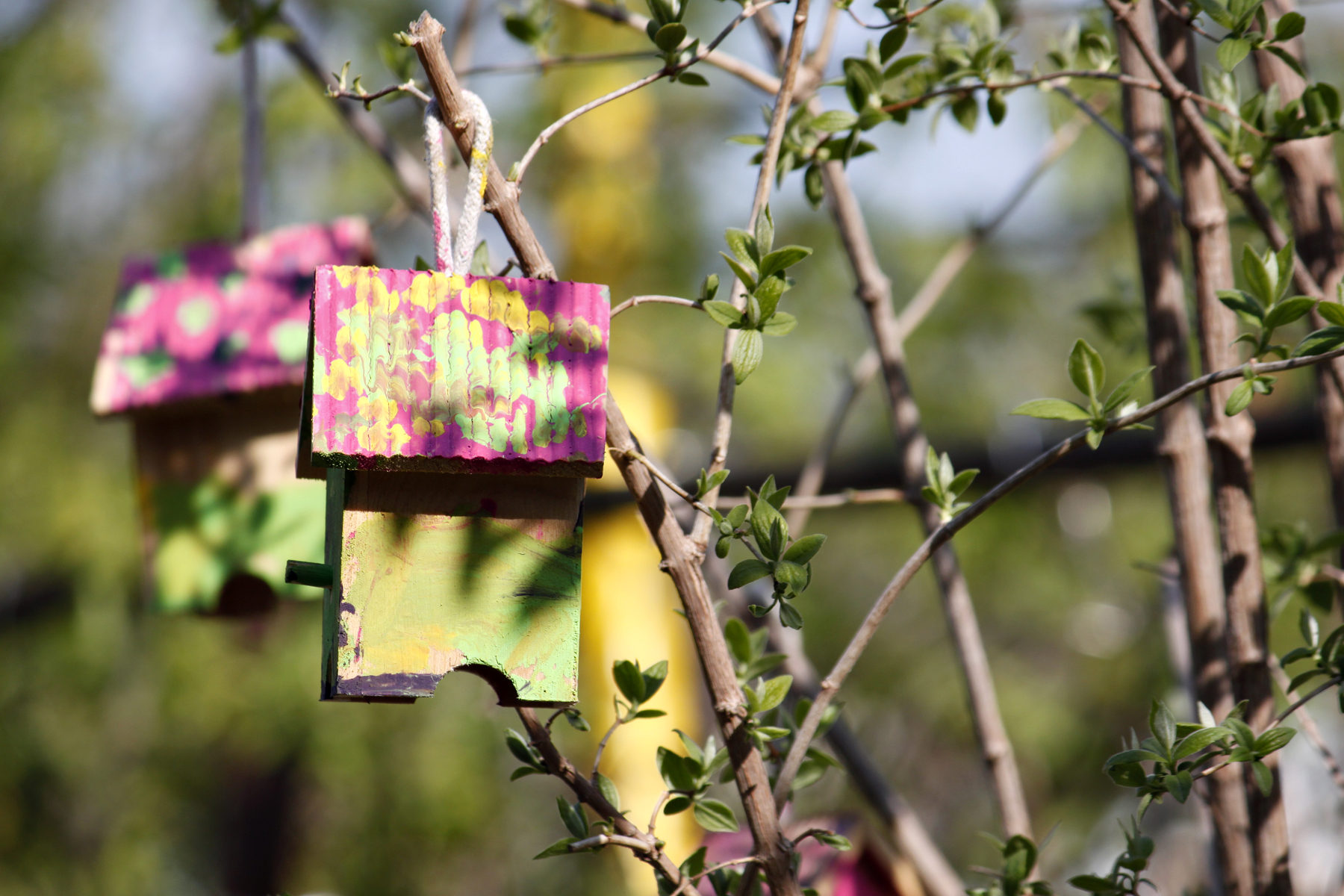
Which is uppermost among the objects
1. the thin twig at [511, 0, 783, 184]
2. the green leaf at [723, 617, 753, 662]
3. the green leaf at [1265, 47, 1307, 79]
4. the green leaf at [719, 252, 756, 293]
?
the green leaf at [1265, 47, 1307, 79]

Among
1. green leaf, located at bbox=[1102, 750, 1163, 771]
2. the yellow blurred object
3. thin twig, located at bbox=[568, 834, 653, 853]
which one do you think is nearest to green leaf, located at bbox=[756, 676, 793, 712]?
thin twig, located at bbox=[568, 834, 653, 853]

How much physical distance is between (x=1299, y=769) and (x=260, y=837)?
5.42m

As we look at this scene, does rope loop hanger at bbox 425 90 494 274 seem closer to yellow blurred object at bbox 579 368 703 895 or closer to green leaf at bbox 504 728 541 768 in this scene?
green leaf at bbox 504 728 541 768

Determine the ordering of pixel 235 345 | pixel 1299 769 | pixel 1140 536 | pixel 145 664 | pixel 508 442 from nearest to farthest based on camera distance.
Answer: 1. pixel 508 442
2. pixel 235 345
3. pixel 145 664
4. pixel 1299 769
5. pixel 1140 536

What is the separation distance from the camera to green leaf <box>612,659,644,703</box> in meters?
0.89

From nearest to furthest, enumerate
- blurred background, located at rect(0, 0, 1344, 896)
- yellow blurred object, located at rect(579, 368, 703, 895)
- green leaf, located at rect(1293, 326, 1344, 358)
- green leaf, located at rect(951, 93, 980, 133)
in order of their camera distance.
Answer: green leaf, located at rect(1293, 326, 1344, 358) < green leaf, located at rect(951, 93, 980, 133) < yellow blurred object, located at rect(579, 368, 703, 895) < blurred background, located at rect(0, 0, 1344, 896)

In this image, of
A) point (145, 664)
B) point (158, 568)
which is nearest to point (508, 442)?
point (158, 568)

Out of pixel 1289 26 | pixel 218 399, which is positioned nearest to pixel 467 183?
pixel 1289 26

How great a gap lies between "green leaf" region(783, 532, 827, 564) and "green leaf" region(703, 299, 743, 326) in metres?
0.17

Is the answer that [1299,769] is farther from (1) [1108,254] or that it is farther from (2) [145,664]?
(2) [145,664]

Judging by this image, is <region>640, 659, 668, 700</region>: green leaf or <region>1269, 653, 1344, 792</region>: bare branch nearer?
<region>640, 659, 668, 700</region>: green leaf

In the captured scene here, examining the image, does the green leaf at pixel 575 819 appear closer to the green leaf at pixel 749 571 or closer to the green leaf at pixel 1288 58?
the green leaf at pixel 749 571

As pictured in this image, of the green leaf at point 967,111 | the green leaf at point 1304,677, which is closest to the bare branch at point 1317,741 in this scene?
the green leaf at point 1304,677

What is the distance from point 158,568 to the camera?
5.64ft
